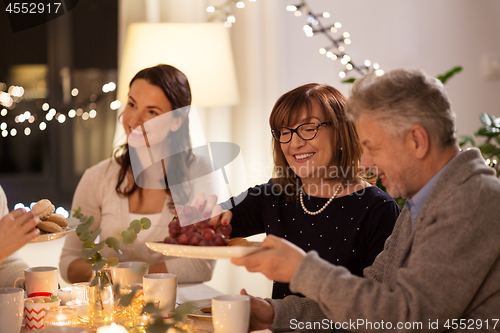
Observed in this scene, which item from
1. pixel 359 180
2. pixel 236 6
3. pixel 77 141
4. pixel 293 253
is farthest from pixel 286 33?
pixel 293 253

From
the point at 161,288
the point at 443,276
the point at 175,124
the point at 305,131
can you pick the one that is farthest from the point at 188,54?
the point at 443,276

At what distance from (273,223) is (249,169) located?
1.32 metres

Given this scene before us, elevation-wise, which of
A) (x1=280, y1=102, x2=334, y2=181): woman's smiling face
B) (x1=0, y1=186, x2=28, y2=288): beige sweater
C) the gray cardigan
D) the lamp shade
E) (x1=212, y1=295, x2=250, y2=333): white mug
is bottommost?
(x1=0, y1=186, x2=28, y2=288): beige sweater

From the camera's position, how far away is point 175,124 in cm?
203

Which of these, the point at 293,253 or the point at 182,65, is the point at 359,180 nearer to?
the point at 293,253

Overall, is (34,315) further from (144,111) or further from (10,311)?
(144,111)

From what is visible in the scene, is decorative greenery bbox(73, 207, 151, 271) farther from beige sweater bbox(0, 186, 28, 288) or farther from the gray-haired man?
beige sweater bbox(0, 186, 28, 288)

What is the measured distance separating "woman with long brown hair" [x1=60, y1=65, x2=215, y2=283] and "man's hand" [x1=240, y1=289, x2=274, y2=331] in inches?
26.0

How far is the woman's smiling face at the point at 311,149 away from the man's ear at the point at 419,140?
18.4 inches

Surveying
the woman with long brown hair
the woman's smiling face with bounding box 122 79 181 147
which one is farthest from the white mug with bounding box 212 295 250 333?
the woman's smiling face with bounding box 122 79 181 147

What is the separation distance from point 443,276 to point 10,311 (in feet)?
2.76

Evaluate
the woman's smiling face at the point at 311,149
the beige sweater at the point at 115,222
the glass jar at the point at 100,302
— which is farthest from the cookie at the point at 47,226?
the woman's smiling face at the point at 311,149

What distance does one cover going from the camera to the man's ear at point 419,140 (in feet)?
3.23

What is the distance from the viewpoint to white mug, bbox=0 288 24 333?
3.25 ft
